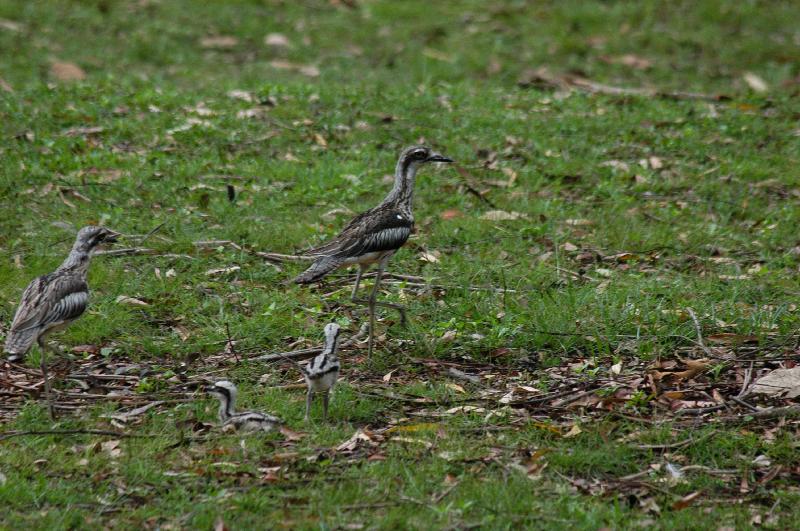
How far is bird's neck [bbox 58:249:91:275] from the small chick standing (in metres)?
1.51

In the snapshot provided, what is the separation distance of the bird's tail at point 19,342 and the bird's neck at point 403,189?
116 inches

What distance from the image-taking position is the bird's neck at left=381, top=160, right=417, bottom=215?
8703mm

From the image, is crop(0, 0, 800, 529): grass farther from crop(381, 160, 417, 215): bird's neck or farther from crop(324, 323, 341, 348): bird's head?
crop(381, 160, 417, 215): bird's neck

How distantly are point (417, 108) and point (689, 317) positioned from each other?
563cm

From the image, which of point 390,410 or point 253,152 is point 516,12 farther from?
point 390,410

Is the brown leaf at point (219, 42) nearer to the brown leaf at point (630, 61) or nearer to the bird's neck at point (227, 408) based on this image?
the brown leaf at point (630, 61)

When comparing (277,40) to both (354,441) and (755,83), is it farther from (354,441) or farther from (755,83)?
(354,441)

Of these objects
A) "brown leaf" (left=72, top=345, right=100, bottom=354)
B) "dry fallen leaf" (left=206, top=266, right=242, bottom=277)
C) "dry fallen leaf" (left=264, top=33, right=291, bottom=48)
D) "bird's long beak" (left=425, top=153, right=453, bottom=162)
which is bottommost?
"brown leaf" (left=72, top=345, right=100, bottom=354)

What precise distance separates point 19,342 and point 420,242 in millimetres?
4119

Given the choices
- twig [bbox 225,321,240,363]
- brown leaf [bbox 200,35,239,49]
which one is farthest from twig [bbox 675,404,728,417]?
brown leaf [bbox 200,35,239,49]

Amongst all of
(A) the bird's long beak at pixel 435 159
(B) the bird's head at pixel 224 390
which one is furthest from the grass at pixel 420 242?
(A) the bird's long beak at pixel 435 159

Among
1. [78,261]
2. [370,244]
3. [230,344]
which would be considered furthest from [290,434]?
[78,261]

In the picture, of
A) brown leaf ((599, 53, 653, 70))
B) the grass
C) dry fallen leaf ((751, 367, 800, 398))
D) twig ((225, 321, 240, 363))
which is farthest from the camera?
brown leaf ((599, 53, 653, 70))

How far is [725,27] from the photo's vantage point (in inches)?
672
